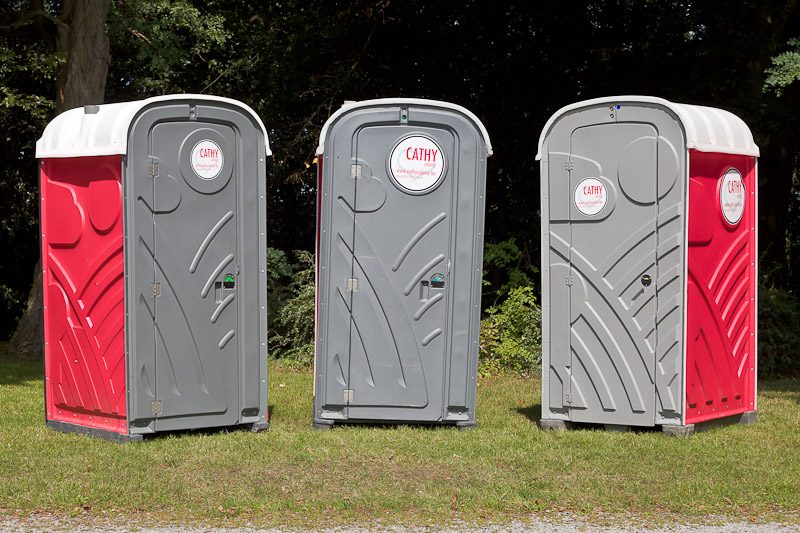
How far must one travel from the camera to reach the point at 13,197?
589 inches

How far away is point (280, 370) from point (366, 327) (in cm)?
483

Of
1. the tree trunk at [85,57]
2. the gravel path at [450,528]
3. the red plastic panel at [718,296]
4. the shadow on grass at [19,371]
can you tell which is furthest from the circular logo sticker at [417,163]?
the tree trunk at [85,57]

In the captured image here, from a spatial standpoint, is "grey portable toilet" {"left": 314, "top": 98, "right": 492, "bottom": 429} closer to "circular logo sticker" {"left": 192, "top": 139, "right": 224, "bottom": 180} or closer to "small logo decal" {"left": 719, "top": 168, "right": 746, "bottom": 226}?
"circular logo sticker" {"left": 192, "top": 139, "right": 224, "bottom": 180}

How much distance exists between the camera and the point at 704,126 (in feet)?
22.3

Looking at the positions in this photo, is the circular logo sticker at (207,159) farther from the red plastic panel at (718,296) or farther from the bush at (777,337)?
the bush at (777,337)

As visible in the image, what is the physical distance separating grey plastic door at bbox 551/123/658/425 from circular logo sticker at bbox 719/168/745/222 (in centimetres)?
71

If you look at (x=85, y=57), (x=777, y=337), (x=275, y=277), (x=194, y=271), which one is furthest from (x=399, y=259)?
(x=85, y=57)

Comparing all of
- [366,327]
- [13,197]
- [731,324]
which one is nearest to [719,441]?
[731,324]

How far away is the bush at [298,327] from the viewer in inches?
463

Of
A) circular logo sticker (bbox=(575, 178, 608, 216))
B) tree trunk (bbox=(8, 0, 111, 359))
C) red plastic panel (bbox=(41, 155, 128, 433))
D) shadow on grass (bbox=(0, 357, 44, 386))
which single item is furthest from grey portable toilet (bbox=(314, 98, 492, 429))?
tree trunk (bbox=(8, 0, 111, 359))

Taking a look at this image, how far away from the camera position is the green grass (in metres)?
5.02

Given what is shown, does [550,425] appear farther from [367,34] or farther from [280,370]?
[367,34]

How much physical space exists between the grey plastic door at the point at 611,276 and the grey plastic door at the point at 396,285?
960mm

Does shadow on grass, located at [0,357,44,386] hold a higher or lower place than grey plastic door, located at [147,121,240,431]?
lower
